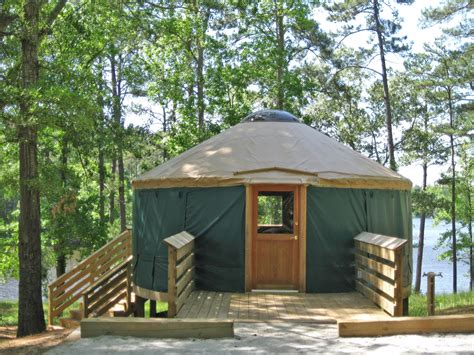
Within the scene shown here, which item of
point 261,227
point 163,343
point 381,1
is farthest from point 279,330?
point 381,1

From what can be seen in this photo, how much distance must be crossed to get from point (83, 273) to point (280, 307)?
5113 mm

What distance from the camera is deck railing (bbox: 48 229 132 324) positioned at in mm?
10320

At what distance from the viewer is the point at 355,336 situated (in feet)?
17.2

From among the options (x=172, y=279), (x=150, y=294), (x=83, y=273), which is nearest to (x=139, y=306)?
(x=150, y=294)

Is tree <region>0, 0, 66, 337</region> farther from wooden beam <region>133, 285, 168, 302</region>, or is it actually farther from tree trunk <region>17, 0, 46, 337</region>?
wooden beam <region>133, 285, 168, 302</region>

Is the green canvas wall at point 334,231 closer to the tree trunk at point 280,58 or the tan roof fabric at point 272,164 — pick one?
the tan roof fabric at point 272,164

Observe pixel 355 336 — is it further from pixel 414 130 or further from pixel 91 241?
pixel 414 130

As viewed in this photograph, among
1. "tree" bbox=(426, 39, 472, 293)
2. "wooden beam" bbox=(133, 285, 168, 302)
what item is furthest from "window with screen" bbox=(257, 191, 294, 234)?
"tree" bbox=(426, 39, 472, 293)

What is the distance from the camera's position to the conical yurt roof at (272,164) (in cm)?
759

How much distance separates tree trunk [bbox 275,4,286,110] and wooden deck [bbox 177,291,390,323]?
1018 cm

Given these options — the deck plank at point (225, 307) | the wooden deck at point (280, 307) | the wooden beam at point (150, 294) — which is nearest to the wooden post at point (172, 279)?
the wooden deck at point (280, 307)

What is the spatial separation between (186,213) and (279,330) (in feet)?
8.95

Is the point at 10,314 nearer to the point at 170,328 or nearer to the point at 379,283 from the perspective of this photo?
the point at 170,328

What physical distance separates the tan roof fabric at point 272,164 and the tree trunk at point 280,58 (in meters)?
8.01
